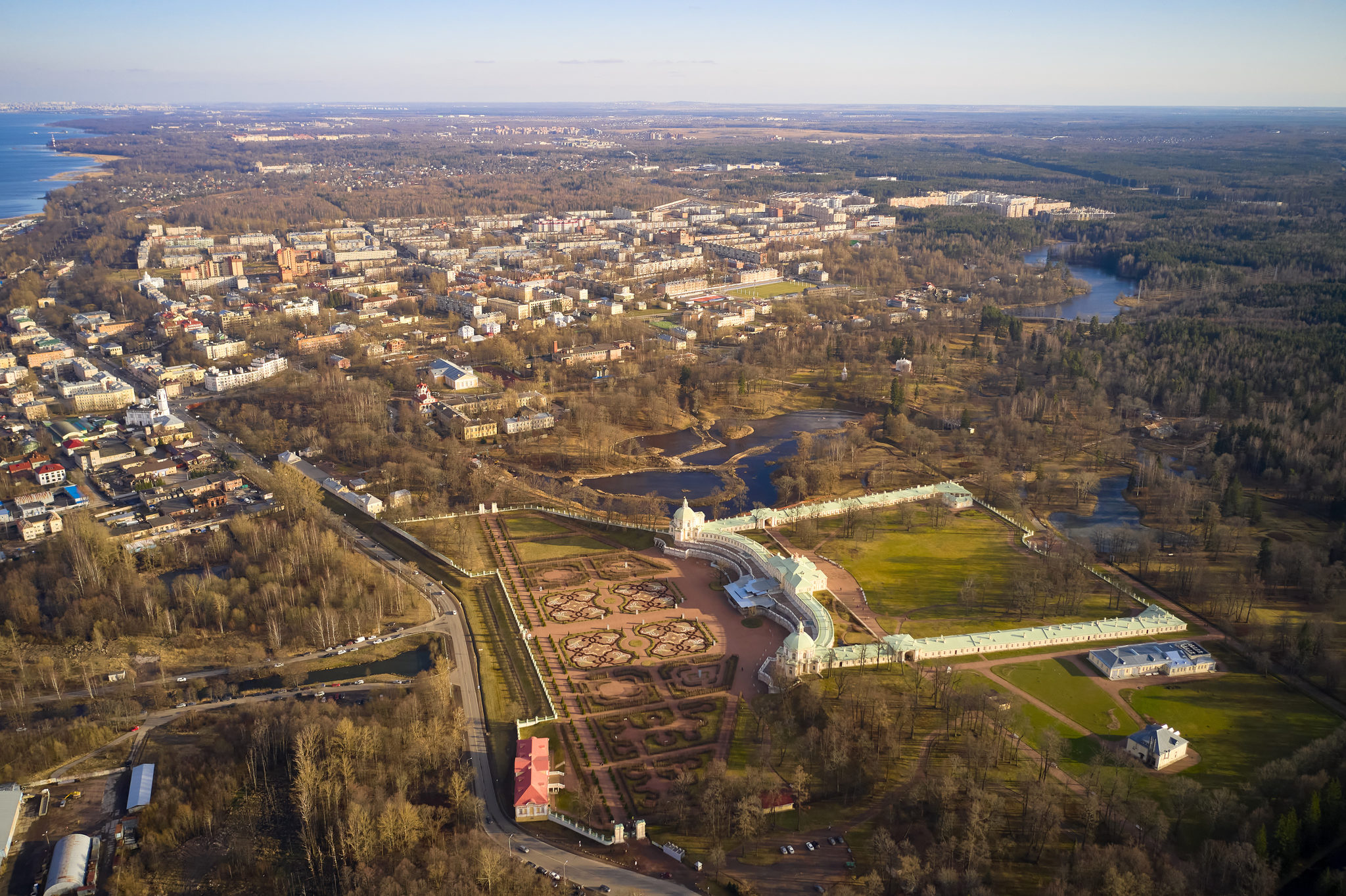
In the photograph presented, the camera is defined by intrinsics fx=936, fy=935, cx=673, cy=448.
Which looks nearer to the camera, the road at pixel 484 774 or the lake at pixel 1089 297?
the road at pixel 484 774

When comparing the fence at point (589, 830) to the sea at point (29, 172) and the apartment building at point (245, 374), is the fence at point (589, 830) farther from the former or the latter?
the sea at point (29, 172)

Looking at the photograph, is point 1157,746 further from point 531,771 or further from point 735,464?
point 735,464

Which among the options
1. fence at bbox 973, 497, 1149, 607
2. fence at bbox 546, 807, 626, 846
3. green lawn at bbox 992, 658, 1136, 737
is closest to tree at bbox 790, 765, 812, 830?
fence at bbox 546, 807, 626, 846

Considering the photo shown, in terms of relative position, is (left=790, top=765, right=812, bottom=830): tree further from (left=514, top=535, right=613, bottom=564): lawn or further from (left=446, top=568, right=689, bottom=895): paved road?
(left=514, top=535, right=613, bottom=564): lawn

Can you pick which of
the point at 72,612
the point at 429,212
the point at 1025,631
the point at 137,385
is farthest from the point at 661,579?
the point at 429,212

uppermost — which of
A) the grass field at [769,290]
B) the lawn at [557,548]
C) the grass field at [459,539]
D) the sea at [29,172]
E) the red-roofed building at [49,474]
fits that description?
the sea at [29,172]

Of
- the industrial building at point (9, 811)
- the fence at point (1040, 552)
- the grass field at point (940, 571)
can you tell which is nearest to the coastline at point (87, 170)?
the industrial building at point (9, 811)

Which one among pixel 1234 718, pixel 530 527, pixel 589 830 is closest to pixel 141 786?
pixel 589 830
